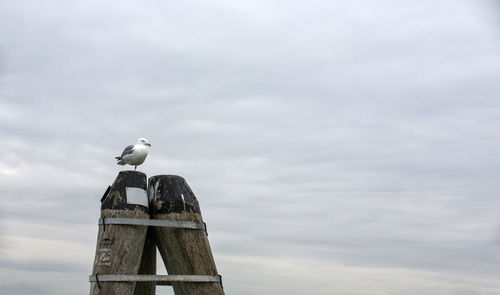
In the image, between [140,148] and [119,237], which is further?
[140,148]

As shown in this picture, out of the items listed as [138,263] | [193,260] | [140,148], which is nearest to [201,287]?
[193,260]

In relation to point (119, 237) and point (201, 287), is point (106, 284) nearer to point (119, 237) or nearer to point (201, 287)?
point (119, 237)

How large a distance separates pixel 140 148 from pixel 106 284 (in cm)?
263

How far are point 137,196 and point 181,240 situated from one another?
102 centimetres

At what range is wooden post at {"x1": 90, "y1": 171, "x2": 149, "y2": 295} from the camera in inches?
344

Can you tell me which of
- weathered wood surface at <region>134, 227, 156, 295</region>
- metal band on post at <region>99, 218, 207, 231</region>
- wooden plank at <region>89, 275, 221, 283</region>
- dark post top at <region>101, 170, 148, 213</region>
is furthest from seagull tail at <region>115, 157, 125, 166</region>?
wooden plank at <region>89, 275, 221, 283</region>

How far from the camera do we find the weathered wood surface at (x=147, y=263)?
982 cm

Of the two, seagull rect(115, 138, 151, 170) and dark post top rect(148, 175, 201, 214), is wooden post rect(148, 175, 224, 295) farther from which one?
seagull rect(115, 138, 151, 170)

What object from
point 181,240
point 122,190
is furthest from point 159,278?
point 122,190

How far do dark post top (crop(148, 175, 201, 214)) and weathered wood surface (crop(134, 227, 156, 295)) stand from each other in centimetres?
60

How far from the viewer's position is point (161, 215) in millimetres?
9336

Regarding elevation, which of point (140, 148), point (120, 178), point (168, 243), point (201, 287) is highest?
point (140, 148)

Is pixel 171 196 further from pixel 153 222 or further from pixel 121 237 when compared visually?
→ pixel 121 237

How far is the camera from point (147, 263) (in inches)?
389
